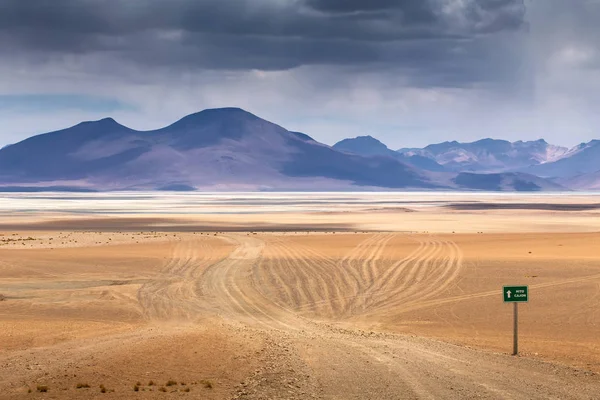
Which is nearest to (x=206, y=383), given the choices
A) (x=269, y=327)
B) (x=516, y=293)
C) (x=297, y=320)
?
(x=516, y=293)

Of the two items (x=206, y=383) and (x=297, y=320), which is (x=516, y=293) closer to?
(x=206, y=383)

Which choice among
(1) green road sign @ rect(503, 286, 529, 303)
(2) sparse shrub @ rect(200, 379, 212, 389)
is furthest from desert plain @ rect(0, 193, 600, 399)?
(1) green road sign @ rect(503, 286, 529, 303)

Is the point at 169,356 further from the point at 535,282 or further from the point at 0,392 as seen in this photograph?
the point at 535,282

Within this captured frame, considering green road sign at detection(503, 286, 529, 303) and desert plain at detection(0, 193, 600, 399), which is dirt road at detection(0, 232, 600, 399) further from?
green road sign at detection(503, 286, 529, 303)

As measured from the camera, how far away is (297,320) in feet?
81.5

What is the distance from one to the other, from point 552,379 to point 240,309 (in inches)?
519

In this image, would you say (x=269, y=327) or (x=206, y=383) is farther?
(x=269, y=327)

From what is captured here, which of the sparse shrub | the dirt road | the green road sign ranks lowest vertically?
the sparse shrub

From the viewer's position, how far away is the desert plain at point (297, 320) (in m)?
15.4

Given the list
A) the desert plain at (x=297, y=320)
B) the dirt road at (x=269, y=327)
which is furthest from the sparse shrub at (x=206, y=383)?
the dirt road at (x=269, y=327)

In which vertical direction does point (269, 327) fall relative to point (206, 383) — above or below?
above

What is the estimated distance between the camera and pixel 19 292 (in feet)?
102

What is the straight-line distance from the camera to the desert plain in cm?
1537

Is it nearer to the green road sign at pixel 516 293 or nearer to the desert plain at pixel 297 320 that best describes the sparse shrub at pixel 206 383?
the desert plain at pixel 297 320
